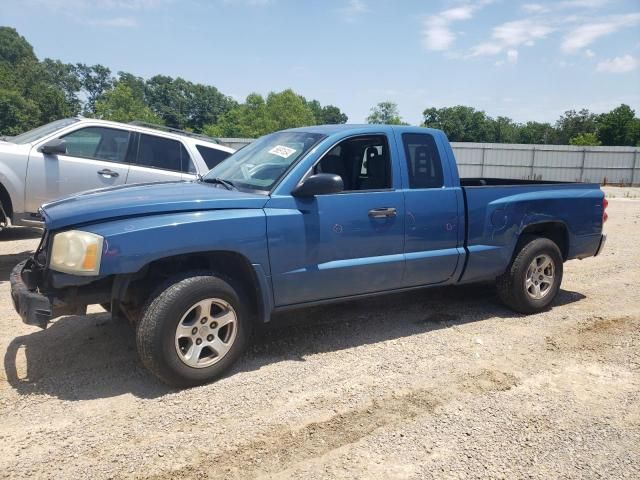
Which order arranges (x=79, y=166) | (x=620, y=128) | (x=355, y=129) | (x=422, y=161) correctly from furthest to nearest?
(x=620, y=128)
(x=79, y=166)
(x=422, y=161)
(x=355, y=129)

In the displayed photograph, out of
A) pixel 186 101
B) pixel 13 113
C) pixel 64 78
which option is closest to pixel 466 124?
pixel 186 101

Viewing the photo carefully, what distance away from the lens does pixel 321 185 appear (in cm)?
391

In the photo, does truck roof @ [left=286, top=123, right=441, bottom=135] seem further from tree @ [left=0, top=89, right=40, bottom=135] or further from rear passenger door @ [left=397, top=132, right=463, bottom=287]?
tree @ [left=0, top=89, right=40, bottom=135]

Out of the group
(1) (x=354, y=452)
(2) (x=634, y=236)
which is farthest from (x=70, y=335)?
(2) (x=634, y=236)

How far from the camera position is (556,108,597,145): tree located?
73875 mm

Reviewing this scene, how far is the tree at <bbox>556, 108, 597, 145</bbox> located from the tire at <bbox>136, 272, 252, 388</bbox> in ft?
262

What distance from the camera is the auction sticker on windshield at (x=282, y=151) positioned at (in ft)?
14.3

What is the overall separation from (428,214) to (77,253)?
9.51ft

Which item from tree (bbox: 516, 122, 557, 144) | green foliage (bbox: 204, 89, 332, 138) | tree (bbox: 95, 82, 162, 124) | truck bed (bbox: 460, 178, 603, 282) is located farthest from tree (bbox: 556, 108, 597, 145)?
truck bed (bbox: 460, 178, 603, 282)

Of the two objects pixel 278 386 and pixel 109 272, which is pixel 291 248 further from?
pixel 109 272

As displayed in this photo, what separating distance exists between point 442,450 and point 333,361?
4.47 ft

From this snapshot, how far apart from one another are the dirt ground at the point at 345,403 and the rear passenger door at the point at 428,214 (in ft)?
2.14

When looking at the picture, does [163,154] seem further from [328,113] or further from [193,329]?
[328,113]

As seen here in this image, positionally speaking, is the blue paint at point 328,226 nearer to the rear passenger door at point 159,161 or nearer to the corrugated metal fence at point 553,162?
the rear passenger door at point 159,161
